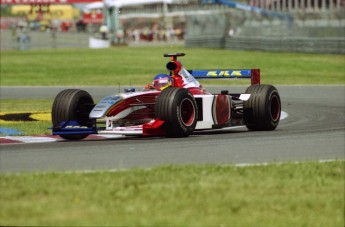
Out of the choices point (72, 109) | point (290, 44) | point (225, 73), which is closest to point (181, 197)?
point (72, 109)

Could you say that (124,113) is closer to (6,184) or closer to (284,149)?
(284,149)

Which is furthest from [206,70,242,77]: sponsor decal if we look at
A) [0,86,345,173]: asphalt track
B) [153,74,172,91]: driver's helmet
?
[153,74,172,91]: driver's helmet

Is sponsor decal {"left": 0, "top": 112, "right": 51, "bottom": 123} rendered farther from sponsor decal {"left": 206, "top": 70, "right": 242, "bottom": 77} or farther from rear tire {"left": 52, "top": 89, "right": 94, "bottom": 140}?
rear tire {"left": 52, "top": 89, "right": 94, "bottom": 140}

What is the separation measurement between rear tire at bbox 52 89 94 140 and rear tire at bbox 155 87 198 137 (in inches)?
38.7

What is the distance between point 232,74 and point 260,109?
0.94 meters

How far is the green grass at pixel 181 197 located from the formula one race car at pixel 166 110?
3190mm

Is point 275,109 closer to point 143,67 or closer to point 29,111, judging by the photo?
point 29,111

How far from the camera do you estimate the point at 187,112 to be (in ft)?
42.2

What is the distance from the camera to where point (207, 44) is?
5719 centimetres

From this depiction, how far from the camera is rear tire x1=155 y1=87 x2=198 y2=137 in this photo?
40.2 ft

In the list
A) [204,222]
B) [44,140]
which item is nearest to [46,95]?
[44,140]

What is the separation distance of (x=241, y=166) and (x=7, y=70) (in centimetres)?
2945

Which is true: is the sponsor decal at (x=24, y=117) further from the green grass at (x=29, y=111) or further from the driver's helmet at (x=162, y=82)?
the driver's helmet at (x=162, y=82)

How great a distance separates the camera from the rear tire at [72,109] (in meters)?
12.8
